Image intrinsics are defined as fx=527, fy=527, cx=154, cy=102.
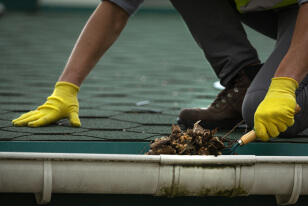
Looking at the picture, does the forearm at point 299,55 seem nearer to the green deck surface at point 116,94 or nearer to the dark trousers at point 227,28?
the green deck surface at point 116,94

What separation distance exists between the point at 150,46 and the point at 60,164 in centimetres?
369

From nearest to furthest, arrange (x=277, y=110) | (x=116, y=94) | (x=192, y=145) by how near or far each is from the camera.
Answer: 1. (x=192, y=145)
2. (x=277, y=110)
3. (x=116, y=94)

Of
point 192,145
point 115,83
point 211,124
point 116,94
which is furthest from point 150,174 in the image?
point 115,83

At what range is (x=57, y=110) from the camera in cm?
188

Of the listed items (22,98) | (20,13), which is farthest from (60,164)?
(20,13)

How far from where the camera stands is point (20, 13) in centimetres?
834

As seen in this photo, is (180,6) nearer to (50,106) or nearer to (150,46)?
(50,106)

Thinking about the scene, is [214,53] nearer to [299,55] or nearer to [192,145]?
[299,55]

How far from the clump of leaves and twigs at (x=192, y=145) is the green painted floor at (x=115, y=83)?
214 millimetres

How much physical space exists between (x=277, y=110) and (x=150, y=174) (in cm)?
45

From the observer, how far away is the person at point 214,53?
186 cm

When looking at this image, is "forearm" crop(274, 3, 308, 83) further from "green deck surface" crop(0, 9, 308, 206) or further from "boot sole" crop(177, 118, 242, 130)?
"boot sole" crop(177, 118, 242, 130)

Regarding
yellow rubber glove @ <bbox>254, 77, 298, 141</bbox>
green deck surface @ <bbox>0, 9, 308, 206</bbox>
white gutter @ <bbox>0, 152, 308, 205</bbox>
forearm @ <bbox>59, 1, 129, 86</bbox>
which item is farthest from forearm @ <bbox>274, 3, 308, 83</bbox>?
forearm @ <bbox>59, 1, 129, 86</bbox>

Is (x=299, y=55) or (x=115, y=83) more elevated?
(x=299, y=55)
